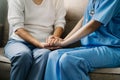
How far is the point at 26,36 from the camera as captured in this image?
1.91 meters

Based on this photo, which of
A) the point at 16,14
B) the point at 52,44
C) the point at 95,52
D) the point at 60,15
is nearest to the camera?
the point at 95,52

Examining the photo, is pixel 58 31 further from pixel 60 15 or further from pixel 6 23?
pixel 6 23

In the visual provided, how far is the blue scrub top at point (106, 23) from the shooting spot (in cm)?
161

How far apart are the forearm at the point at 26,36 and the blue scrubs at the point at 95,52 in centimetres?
26

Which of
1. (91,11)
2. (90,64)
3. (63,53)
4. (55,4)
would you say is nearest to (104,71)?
(90,64)

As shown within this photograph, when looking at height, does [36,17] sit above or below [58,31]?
above

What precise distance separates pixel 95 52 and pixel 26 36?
559 millimetres

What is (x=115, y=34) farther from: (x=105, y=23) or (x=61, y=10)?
(x=61, y=10)

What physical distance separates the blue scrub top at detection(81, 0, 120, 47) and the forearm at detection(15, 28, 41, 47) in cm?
36

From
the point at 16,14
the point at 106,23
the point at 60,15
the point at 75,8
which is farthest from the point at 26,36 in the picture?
the point at 106,23

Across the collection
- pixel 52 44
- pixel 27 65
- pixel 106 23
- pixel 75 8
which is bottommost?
pixel 27 65

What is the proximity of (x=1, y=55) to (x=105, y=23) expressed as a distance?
0.80m

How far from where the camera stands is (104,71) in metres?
1.57

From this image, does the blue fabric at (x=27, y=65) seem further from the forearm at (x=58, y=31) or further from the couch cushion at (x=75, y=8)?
the couch cushion at (x=75, y=8)
